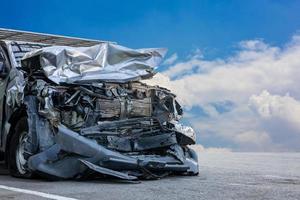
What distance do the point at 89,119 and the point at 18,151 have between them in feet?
4.31

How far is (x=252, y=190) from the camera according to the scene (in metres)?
5.80

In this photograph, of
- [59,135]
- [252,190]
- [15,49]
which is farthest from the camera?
[15,49]

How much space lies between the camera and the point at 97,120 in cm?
706

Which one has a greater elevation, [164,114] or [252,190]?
[164,114]

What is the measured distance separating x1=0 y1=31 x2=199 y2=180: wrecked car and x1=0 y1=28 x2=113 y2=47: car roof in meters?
1.70

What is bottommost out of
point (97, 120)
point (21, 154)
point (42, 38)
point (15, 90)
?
point (21, 154)

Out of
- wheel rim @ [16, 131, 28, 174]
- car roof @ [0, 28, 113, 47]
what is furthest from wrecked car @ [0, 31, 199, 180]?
car roof @ [0, 28, 113, 47]

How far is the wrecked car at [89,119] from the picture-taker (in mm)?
6695

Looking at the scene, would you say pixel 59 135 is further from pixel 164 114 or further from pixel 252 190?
pixel 252 190

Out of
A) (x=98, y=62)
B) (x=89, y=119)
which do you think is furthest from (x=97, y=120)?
(x=98, y=62)

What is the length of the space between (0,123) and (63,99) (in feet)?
5.51

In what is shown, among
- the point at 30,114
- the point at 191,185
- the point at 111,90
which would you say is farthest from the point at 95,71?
the point at 191,185

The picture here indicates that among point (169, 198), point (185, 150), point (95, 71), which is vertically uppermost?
point (95, 71)

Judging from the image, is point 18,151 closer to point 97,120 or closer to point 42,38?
point 97,120
